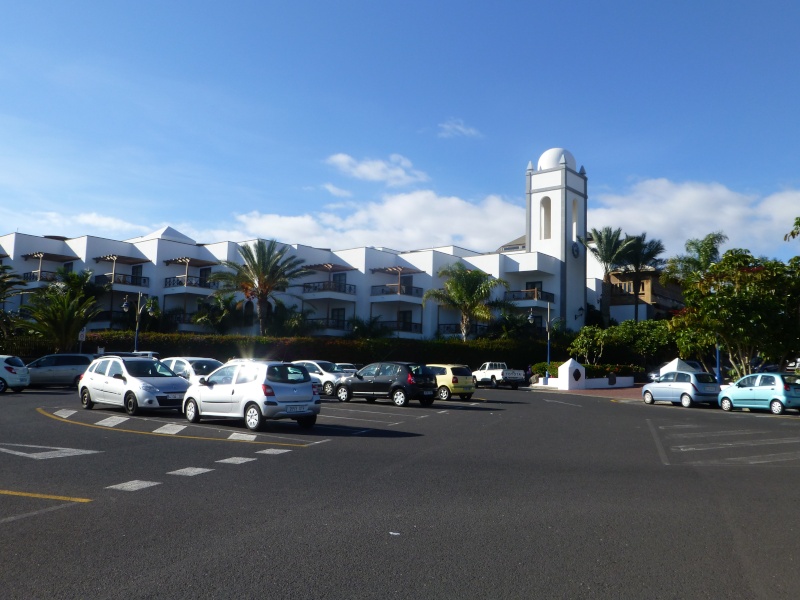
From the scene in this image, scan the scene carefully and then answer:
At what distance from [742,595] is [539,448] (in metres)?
9.17

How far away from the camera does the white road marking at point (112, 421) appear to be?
17.2 m

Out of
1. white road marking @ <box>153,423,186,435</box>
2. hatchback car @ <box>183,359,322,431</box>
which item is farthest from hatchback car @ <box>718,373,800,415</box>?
white road marking @ <box>153,423,186,435</box>

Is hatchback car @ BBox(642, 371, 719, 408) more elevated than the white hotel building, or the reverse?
the white hotel building

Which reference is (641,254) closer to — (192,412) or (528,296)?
(528,296)

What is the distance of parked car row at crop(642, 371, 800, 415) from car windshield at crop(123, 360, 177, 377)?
66.0 feet

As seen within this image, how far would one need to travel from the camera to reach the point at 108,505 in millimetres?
8398

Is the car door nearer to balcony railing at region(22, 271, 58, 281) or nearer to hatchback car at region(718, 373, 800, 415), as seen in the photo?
hatchback car at region(718, 373, 800, 415)

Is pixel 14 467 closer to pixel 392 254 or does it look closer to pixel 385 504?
pixel 385 504

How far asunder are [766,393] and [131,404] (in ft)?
69.6

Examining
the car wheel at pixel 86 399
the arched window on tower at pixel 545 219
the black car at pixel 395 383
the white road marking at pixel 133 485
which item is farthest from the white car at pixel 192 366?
the arched window on tower at pixel 545 219

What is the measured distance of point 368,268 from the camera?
60625 mm

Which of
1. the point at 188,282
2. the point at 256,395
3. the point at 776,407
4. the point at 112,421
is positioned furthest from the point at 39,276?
the point at 776,407

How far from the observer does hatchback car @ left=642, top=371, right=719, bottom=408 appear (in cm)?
3012

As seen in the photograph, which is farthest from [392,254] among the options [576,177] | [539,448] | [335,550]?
[335,550]
